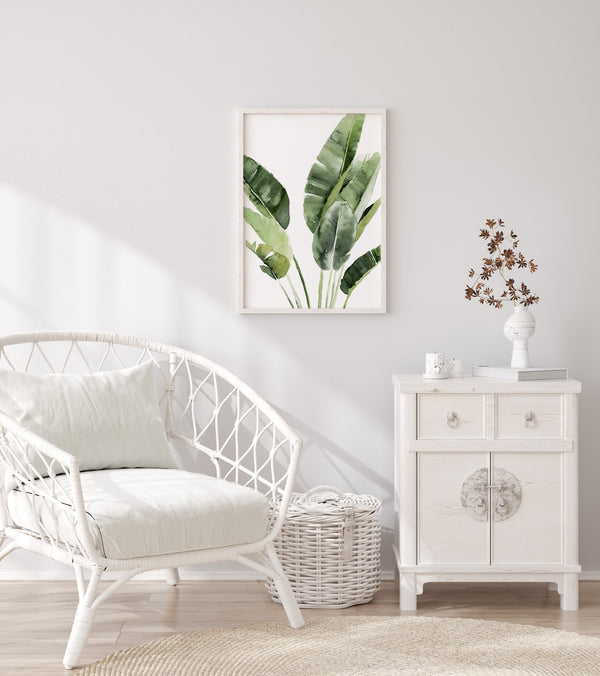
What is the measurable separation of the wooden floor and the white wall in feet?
0.89

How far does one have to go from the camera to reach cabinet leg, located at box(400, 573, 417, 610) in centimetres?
257

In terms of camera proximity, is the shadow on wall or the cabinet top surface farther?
the shadow on wall

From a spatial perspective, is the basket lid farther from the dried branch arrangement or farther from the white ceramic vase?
the dried branch arrangement

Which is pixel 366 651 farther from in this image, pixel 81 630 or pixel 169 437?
pixel 169 437

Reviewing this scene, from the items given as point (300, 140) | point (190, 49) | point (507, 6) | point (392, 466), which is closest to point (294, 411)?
point (392, 466)

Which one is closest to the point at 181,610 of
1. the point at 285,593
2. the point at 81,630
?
the point at 285,593

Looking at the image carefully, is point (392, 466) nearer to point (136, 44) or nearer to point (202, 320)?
point (202, 320)

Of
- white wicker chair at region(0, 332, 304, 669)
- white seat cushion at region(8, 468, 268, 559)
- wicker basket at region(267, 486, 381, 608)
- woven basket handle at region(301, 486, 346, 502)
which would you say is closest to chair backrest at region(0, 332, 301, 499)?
white wicker chair at region(0, 332, 304, 669)

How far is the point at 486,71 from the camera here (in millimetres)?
2928

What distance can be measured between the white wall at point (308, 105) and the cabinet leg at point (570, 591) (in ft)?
1.40

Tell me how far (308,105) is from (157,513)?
1.62m

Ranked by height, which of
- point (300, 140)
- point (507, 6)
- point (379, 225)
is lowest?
point (379, 225)

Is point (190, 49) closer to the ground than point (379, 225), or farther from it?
farther from it

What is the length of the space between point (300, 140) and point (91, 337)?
41.1 inches
